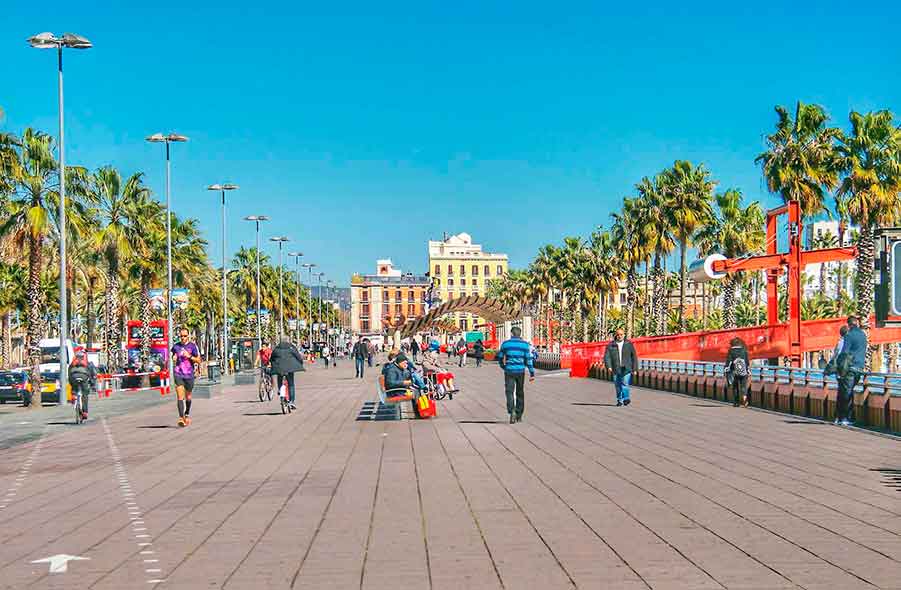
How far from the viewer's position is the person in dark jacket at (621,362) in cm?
2566

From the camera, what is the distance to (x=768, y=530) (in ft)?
28.8

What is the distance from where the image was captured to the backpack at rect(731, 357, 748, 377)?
25391mm

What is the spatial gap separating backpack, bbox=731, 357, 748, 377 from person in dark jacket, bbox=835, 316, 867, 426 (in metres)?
6.10

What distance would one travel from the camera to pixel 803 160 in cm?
4572

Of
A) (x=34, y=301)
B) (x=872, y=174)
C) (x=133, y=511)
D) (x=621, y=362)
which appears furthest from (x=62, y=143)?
(x=872, y=174)

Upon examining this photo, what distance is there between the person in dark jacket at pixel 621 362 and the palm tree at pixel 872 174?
2062 cm

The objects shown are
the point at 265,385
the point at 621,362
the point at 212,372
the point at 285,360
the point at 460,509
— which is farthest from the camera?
the point at 212,372

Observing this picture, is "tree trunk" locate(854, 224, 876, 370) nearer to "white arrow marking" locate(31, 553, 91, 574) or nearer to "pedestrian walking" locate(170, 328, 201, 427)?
"pedestrian walking" locate(170, 328, 201, 427)

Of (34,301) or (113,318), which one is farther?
(113,318)

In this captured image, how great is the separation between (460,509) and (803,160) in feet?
128

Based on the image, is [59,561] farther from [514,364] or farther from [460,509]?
[514,364]

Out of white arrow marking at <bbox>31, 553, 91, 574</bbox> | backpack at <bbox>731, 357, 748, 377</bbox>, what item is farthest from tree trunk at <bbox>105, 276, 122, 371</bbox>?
white arrow marking at <bbox>31, 553, 91, 574</bbox>

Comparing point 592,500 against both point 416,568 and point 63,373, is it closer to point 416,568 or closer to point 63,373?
point 416,568

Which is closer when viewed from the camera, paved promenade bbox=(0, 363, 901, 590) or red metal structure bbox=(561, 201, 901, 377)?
paved promenade bbox=(0, 363, 901, 590)
